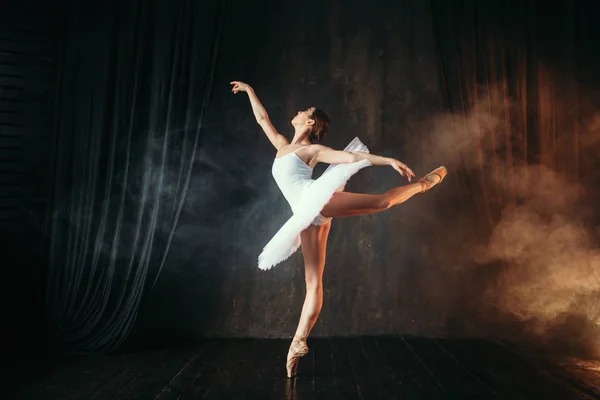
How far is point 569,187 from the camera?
4.34m

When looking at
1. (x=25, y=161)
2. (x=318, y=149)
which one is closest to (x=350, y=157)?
(x=318, y=149)

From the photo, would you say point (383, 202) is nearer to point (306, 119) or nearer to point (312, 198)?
point (312, 198)

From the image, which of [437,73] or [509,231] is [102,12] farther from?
[509,231]

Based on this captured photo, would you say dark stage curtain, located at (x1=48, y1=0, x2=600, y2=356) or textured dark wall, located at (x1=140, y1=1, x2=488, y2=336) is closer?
dark stage curtain, located at (x1=48, y1=0, x2=600, y2=356)

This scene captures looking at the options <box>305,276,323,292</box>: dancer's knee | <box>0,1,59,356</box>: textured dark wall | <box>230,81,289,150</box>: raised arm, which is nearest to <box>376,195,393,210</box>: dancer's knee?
<box>305,276,323,292</box>: dancer's knee

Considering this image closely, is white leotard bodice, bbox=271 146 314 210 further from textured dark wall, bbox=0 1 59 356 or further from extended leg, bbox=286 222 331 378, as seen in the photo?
textured dark wall, bbox=0 1 59 356

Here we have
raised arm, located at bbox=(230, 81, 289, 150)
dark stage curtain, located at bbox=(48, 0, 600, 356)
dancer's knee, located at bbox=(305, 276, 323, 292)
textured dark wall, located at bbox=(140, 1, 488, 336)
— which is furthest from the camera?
textured dark wall, located at bbox=(140, 1, 488, 336)

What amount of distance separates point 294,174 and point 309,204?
0.89 ft

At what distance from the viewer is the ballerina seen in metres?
3.02

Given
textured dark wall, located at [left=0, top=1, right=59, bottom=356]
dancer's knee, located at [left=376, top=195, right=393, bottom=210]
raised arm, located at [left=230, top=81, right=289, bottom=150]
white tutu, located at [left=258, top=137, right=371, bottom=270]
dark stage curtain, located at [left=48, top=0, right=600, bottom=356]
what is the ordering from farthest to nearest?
1. dark stage curtain, located at [left=48, top=0, right=600, bottom=356]
2. textured dark wall, located at [left=0, top=1, right=59, bottom=356]
3. raised arm, located at [left=230, top=81, right=289, bottom=150]
4. dancer's knee, located at [left=376, top=195, right=393, bottom=210]
5. white tutu, located at [left=258, top=137, right=371, bottom=270]

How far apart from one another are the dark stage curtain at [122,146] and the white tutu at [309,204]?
126 cm

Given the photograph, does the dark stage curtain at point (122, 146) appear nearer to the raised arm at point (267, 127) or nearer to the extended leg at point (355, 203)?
the raised arm at point (267, 127)

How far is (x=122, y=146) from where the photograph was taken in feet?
13.4

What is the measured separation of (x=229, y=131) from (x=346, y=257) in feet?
4.56
